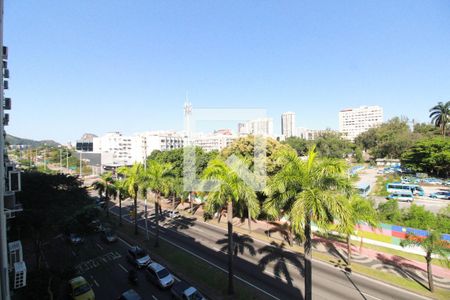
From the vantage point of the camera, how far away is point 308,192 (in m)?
9.32

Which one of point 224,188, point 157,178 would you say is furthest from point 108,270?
point 224,188

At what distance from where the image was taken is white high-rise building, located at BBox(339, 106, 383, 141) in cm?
18200

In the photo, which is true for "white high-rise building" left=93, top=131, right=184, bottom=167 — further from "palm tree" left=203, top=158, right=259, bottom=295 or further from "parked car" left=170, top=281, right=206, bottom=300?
"palm tree" left=203, top=158, right=259, bottom=295

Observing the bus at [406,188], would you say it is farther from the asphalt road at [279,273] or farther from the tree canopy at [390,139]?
the tree canopy at [390,139]

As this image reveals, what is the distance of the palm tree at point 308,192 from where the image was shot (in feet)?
29.7

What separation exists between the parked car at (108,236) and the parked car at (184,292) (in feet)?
35.2

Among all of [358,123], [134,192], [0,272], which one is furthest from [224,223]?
[358,123]

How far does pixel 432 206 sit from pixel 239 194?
38.3 meters

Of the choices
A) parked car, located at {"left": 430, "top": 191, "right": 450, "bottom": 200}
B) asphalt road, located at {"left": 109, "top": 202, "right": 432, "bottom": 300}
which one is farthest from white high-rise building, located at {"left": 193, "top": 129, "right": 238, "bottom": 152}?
asphalt road, located at {"left": 109, "top": 202, "right": 432, "bottom": 300}

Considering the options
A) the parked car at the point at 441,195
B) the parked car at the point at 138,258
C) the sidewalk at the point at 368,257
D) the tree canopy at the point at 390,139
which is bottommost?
the sidewalk at the point at 368,257

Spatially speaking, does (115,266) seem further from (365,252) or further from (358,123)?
(358,123)

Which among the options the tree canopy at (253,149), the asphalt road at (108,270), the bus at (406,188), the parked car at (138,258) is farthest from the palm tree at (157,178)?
the bus at (406,188)

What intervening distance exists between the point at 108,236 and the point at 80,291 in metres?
9.81

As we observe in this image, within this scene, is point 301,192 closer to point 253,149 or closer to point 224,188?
point 224,188
